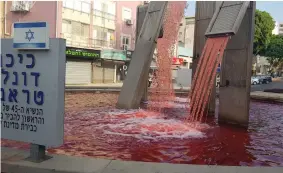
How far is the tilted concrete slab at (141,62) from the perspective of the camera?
10.6m

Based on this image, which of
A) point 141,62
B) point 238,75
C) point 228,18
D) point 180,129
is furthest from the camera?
point 141,62

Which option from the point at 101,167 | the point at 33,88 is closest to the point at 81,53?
the point at 33,88

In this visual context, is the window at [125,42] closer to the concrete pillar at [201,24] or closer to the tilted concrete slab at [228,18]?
the concrete pillar at [201,24]

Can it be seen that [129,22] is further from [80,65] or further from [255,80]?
[255,80]

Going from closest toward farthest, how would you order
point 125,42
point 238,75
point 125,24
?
point 238,75 < point 125,24 < point 125,42

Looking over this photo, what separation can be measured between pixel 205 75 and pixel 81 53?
22.9m

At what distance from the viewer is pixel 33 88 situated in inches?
164

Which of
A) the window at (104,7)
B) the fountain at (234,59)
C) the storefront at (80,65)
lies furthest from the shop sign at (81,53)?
the fountain at (234,59)

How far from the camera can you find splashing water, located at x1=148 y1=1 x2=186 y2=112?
13.6 m

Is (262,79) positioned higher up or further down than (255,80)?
higher up

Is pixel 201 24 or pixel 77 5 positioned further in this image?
pixel 77 5

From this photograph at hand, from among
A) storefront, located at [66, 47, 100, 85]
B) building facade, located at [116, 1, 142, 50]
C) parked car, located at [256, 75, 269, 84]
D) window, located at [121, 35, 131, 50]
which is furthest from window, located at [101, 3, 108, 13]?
parked car, located at [256, 75, 269, 84]

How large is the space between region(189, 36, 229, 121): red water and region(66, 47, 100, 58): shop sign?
21.2 meters

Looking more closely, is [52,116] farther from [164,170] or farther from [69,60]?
[69,60]
